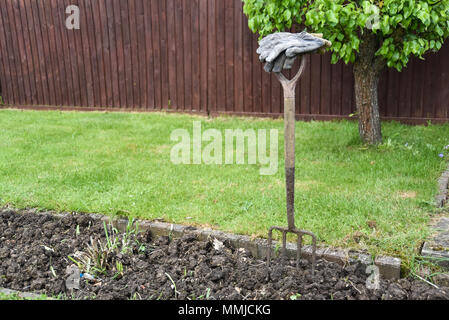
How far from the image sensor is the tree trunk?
5102mm

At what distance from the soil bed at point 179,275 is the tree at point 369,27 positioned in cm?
261

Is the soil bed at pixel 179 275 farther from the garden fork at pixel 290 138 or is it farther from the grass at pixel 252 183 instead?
the grass at pixel 252 183

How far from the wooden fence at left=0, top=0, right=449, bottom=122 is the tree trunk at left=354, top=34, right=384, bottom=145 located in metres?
1.51

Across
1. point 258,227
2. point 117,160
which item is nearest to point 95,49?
point 117,160

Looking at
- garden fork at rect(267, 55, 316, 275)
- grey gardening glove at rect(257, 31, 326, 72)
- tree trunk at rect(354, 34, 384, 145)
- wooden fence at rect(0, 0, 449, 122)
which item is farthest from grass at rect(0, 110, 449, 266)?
grey gardening glove at rect(257, 31, 326, 72)

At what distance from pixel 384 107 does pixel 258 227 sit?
4.23 meters

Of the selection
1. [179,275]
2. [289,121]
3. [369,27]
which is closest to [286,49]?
[289,121]

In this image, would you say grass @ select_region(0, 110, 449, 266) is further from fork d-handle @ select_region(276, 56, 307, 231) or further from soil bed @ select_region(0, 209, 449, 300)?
fork d-handle @ select_region(276, 56, 307, 231)

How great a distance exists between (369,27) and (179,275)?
127 inches

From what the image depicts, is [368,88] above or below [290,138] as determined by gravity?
above

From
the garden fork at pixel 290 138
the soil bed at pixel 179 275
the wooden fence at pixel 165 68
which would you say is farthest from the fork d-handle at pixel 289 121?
the wooden fence at pixel 165 68

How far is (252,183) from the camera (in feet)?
14.0

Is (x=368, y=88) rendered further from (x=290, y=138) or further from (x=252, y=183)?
(x=290, y=138)

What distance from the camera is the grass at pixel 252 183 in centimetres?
325
